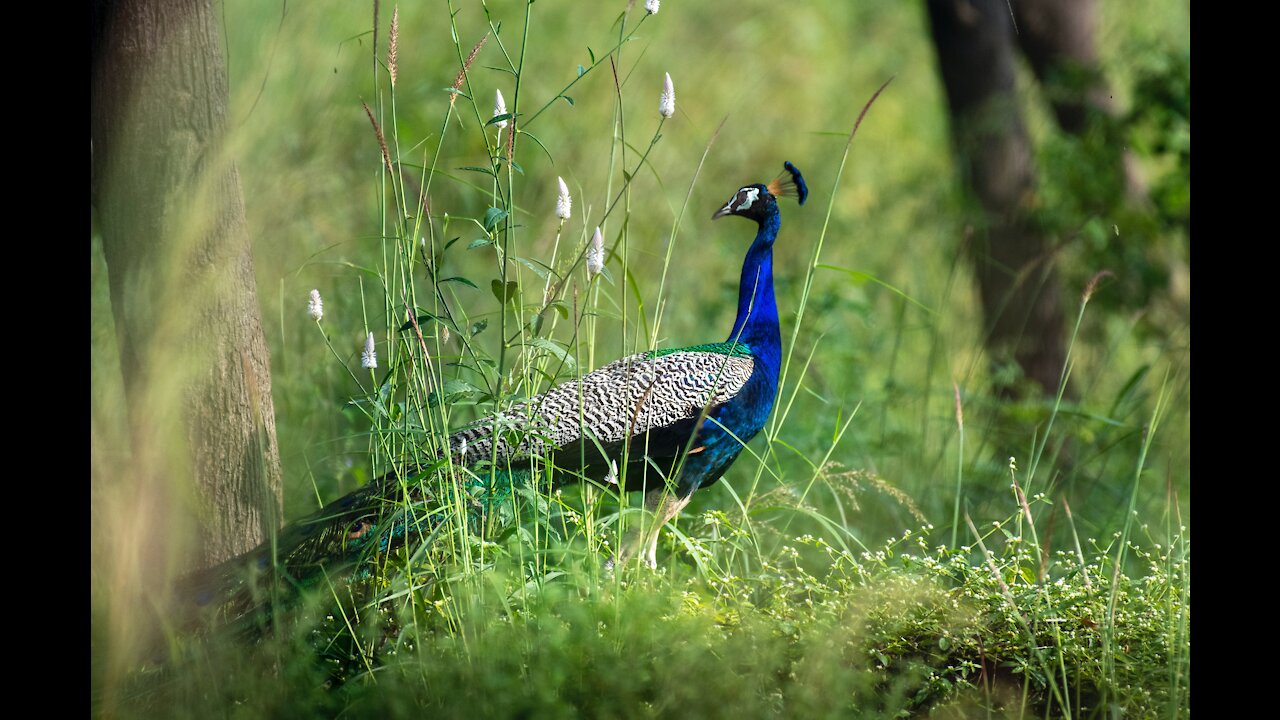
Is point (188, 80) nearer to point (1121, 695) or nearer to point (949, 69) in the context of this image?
point (1121, 695)

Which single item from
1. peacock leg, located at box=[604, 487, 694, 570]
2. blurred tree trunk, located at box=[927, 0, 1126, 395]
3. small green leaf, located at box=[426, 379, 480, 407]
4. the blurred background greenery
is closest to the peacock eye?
the blurred background greenery

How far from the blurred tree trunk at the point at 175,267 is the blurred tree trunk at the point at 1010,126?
3.36m

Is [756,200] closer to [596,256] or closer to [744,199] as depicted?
[744,199]

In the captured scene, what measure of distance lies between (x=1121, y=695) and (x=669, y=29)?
6.30m

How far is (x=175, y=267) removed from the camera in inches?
95.2

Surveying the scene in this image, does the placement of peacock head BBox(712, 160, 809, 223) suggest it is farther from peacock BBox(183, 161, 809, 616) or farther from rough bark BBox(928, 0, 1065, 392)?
rough bark BBox(928, 0, 1065, 392)

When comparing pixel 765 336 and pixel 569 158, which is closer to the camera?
pixel 765 336

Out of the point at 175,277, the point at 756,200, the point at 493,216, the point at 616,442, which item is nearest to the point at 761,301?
the point at 756,200

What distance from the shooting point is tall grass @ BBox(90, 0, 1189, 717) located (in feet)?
7.22

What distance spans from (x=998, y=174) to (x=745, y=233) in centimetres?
203

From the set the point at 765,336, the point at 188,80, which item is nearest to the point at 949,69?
the point at 765,336

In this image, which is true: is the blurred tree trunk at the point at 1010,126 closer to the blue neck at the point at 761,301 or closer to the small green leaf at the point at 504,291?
the blue neck at the point at 761,301

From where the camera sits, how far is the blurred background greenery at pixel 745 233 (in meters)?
3.62
